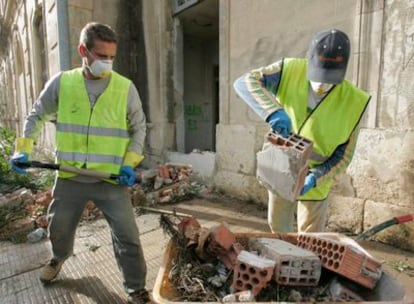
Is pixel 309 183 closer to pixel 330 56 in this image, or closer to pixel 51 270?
pixel 330 56

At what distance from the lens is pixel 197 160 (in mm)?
4988

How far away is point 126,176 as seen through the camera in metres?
1.84

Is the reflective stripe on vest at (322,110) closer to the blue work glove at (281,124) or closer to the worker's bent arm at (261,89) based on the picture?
the worker's bent arm at (261,89)

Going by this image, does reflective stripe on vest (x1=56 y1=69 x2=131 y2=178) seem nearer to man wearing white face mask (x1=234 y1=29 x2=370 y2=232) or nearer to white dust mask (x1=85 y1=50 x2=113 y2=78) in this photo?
white dust mask (x1=85 y1=50 x2=113 y2=78)

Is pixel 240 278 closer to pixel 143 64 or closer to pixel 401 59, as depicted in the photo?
pixel 401 59

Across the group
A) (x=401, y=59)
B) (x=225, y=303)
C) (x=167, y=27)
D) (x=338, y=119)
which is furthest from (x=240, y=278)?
(x=167, y=27)

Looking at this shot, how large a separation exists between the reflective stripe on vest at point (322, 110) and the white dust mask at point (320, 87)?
0.04 metres

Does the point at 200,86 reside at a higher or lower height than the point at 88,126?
higher

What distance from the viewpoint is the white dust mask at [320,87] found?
1.50 metres

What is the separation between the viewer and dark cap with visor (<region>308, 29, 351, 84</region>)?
4.56ft

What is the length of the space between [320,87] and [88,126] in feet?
4.64

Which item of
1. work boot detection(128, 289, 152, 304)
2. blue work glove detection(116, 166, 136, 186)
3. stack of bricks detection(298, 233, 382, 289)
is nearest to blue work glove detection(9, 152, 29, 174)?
blue work glove detection(116, 166, 136, 186)

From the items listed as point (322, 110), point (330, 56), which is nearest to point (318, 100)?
point (322, 110)

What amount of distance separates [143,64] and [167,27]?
0.95 metres
